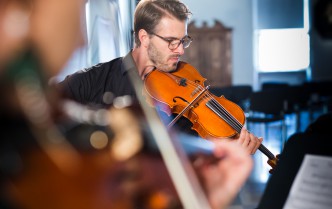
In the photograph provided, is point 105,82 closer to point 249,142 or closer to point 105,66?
point 105,66

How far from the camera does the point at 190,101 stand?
1.48 meters

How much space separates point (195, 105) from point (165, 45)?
251 mm

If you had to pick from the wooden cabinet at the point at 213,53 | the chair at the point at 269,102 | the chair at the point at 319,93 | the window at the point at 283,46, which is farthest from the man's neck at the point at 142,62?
the window at the point at 283,46

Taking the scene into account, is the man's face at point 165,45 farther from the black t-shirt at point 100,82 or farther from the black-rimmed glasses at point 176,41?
the black t-shirt at point 100,82

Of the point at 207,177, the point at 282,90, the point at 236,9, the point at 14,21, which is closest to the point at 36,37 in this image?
the point at 14,21

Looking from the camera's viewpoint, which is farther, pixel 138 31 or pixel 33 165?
pixel 138 31

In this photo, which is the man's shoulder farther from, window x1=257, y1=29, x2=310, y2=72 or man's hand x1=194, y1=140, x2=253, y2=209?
window x1=257, y1=29, x2=310, y2=72

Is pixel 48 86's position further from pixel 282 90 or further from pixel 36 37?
pixel 282 90

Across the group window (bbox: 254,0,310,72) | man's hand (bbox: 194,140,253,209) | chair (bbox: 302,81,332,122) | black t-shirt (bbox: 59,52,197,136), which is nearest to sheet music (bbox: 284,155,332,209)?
man's hand (bbox: 194,140,253,209)

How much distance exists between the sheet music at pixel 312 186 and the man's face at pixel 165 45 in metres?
0.88

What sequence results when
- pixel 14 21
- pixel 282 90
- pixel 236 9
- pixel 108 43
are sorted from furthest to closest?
pixel 236 9 → pixel 282 90 → pixel 108 43 → pixel 14 21

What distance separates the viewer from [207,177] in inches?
26.2

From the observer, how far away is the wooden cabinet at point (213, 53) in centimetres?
477

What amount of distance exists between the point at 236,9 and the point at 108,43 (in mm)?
3255
